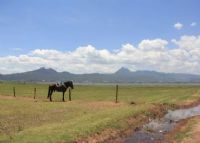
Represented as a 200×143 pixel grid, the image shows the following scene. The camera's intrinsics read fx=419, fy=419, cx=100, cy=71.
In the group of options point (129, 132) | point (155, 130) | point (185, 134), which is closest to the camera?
point (185, 134)

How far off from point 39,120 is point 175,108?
23.7 m

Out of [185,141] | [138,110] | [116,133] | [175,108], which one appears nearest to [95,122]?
[116,133]

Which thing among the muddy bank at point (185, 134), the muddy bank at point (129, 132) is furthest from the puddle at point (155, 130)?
the muddy bank at point (185, 134)

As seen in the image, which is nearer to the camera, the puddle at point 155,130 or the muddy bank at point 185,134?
the muddy bank at point 185,134

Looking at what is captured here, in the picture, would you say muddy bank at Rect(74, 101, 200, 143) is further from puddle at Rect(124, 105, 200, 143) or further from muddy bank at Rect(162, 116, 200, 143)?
muddy bank at Rect(162, 116, 200, 143)

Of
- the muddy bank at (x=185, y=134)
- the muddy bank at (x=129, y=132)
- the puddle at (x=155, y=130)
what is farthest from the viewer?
the puddle at (x=155, y=130)

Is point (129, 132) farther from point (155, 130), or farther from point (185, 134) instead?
point (185, 134)

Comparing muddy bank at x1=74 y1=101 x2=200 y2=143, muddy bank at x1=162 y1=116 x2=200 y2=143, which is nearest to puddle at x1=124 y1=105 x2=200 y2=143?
muddy bank at x1=74 y1=101 x2=200 y2=143

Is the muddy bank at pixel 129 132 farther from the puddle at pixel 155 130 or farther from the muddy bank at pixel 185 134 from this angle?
the muddy bank at pixel 185 134

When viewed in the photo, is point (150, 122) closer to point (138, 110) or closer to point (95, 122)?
point (138, 110)

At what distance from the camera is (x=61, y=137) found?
24.6 m

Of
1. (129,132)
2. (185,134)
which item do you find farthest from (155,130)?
(185,134)

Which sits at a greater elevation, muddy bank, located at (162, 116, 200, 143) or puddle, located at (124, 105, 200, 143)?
muddy bank, located at (162, 116, 200, 143)

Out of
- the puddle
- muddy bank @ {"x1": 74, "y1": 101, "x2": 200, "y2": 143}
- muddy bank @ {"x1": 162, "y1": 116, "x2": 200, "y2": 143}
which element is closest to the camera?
muddy bank @ {"x1": 162, "y1": 116, "x2": 200, "y2": 143}
